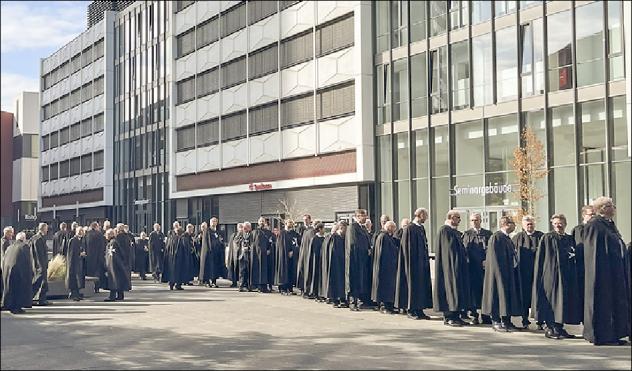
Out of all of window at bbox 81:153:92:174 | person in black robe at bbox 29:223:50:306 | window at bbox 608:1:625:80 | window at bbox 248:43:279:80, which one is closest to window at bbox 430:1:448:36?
window at bbox 608:1:625:80

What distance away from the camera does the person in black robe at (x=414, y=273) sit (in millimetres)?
14539

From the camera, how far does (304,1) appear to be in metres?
35.9

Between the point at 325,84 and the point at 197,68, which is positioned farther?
the point at 197,68

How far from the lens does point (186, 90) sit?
48125 millimetres

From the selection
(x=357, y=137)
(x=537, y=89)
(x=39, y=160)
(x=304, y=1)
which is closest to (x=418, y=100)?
(x=357, y=137)

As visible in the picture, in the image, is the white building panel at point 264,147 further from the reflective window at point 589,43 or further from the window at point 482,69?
the reflective window at point 589,43

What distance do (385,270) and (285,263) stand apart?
5618mm

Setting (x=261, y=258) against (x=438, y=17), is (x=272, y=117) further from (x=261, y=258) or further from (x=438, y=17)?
(x=261, y=258)

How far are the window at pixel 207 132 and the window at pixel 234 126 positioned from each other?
3.23 feet

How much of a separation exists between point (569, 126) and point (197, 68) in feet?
88.3

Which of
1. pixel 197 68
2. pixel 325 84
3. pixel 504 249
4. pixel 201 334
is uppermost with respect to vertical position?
pixel 197 68

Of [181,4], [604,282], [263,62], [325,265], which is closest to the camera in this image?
[604,282]

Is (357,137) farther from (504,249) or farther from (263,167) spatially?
(504,249)

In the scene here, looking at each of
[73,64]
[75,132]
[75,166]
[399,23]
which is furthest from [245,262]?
[73,64]
